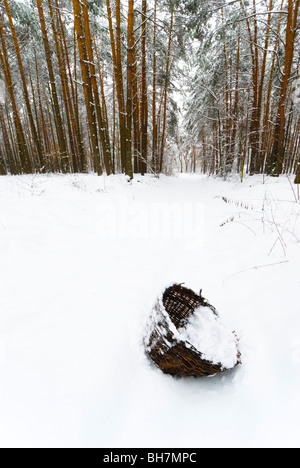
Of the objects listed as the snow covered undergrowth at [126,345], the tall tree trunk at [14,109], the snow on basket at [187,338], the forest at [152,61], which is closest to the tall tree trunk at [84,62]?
the forest at [152,61]

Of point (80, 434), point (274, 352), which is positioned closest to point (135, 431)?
point (80, 434)

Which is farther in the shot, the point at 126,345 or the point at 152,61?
the point at 152,61

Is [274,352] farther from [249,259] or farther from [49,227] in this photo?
[49,227]

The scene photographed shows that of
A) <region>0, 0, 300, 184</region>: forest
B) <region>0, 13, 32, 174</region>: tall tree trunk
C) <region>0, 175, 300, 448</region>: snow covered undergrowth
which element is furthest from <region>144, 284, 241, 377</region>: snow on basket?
<region>0, 13, 32, 174</region>: tall tree trunk

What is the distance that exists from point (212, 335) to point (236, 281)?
0.96 m

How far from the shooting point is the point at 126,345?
154 cm

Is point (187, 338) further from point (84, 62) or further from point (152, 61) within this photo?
point (152, 61)

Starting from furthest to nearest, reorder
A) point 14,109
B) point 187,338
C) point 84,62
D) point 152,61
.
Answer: point 152,61, point 14,109, point 84,62, point 187,338

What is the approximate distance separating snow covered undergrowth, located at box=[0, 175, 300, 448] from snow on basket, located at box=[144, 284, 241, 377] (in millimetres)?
136

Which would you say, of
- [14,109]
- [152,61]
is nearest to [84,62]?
[14,109]

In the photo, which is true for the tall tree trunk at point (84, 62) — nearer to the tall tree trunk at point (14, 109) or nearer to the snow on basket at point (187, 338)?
the tall tree trunk at point (14, 109)

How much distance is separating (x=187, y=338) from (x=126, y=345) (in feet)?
1.55
